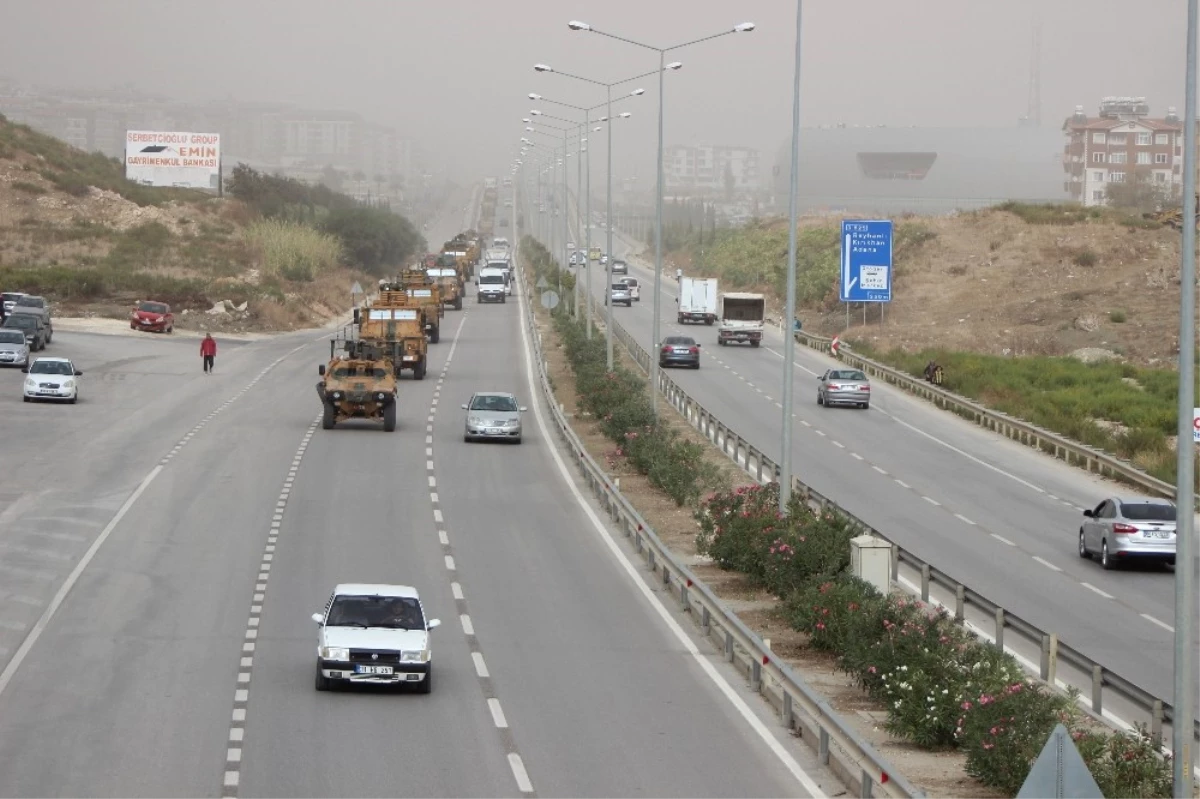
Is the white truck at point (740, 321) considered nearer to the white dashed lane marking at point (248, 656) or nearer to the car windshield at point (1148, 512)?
the white dashed lane marking at point (248, 656)

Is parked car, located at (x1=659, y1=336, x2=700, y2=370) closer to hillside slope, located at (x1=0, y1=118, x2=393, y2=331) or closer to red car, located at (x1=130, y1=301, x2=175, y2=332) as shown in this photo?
red car, located at (x1=130, y1=301, x2=175, y2=332)

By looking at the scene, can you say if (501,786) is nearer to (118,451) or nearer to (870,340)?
(118,451)

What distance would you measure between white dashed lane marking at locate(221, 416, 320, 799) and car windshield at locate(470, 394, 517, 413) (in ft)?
29.5

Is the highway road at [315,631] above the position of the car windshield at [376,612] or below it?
below

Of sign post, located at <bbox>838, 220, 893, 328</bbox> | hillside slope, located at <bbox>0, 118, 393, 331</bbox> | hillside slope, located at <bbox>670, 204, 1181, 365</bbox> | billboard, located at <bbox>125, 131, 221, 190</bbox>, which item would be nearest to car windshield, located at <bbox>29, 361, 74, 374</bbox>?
hillside slope, located at <bbox>0, 118, 393, 331</bbox>

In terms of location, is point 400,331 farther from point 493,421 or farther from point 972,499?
point 972,499

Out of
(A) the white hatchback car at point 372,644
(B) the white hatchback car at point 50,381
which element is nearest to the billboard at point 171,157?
(B) the white hatchback car at point 50,381

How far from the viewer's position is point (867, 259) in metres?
77.4

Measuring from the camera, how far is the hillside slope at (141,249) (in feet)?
294

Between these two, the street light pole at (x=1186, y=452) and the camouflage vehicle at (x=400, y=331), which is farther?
the camouflage vehicle at (x=400, y=331)

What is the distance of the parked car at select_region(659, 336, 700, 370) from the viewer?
72.1 m

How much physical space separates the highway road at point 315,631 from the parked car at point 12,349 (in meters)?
12.8

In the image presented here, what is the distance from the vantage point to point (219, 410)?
52.2 meters

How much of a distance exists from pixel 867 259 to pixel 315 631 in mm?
56321
